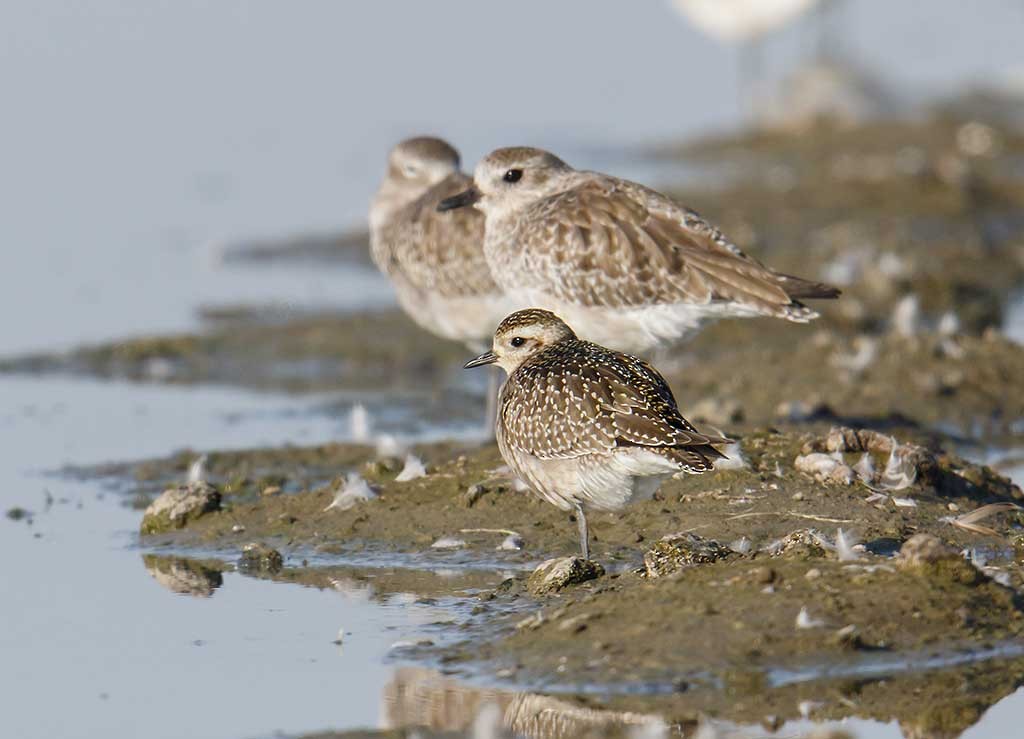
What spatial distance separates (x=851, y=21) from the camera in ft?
98.9

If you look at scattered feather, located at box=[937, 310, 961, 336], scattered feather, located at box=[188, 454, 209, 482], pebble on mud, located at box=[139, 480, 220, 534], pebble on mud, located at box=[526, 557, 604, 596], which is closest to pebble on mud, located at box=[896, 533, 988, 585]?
pebble on mud, located at box=[526, 557, 604, 596]

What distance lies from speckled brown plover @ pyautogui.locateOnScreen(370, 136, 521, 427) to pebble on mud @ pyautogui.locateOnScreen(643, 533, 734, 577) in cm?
343

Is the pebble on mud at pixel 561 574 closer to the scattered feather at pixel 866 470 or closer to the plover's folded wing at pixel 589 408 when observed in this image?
the plover's folded wing at pixel 589 408

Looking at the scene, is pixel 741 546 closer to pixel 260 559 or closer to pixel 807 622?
pixel 807 622

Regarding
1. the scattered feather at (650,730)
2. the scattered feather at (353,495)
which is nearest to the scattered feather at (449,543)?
the scattered feather at (353,495)

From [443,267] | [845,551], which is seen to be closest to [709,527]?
[845,551]

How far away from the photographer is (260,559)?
884cm

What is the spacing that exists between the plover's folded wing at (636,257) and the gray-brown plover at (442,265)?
82cm

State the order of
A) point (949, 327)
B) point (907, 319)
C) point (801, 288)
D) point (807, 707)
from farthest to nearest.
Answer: point (907, 319)
point (949, 327)
point (801, 288)
point (807, 707)

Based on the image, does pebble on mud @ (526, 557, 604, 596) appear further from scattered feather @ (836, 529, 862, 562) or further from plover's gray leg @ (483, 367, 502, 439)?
plover's gray leg @ (483, 367, 502, 439)

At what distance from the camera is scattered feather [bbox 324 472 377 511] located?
934 cm

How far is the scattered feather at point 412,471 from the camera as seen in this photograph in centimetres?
952

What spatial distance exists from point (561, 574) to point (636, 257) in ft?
8.83

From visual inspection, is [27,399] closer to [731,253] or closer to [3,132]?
[731,253]
